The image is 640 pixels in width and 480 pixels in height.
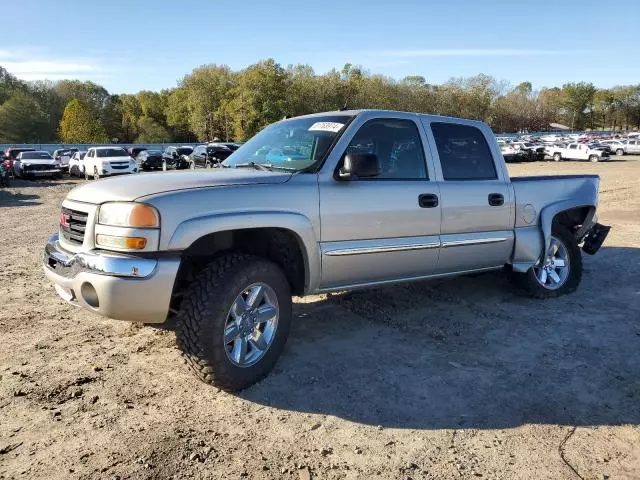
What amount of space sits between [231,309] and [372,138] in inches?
73.5

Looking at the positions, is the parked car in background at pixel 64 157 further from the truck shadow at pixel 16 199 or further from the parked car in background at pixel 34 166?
the truck shadow at pixel 16 199

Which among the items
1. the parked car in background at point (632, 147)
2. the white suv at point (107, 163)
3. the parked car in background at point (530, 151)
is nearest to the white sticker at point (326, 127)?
the white suv at point (107, 163)

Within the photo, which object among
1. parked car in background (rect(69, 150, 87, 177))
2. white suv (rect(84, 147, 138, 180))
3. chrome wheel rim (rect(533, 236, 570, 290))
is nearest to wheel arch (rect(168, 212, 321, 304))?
chrome wheel rim (rect(533, 236, 570, 290))

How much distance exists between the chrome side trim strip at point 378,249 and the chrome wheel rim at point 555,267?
1.87m

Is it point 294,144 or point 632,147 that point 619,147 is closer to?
point 632,147

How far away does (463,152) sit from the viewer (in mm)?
5098

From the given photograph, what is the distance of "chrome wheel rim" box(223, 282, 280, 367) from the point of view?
3652 millimetres

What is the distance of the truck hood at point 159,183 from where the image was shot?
3436 mm

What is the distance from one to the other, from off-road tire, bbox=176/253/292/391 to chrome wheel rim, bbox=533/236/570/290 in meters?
3.52

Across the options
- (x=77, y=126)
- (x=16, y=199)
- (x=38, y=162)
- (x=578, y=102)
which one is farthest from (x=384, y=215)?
(x=578, y=102)

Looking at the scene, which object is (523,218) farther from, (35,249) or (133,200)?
(35,249)

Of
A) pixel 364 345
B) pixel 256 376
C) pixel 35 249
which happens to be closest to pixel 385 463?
pixel 256 376

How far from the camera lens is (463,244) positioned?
192 inches

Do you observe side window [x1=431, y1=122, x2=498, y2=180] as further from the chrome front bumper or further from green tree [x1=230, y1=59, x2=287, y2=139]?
green tree [x1=230, y1=59, x2=287, y2=139]
